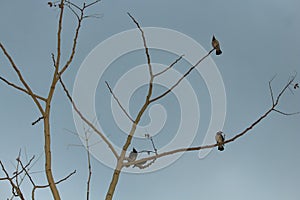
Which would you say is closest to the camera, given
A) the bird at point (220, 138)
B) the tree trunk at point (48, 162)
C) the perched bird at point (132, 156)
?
the tree trunk at point (48, 162)

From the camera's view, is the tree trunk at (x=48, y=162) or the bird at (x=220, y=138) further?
the bird at (x=220, y=138)

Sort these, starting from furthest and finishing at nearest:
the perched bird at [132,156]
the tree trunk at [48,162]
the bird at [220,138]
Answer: the bird at [220,138]
the perched bird at [132,156]
the tree trunk at [48,162]

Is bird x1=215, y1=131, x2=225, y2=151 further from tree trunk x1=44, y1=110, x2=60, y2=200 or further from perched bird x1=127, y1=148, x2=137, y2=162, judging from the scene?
tree trunk x1=44, y1=110, x2=60, y2=200

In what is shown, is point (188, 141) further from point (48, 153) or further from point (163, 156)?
point (48, 153)

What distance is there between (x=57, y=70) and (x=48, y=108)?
9.5 inches

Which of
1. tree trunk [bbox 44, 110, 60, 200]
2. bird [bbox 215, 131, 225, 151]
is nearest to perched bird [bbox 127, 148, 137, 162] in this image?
tree trunk [bbox 44, 110, 60, 200]

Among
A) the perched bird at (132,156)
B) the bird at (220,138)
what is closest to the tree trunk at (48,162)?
the perched bird at (132,156)

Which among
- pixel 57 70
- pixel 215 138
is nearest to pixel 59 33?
pixel 57 70

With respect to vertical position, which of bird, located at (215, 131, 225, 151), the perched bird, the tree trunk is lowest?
the tree trunk

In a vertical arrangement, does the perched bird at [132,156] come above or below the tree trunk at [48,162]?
above

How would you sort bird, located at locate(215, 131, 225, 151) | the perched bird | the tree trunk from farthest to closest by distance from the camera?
bird, located at locate(215, 131, 225, 151), the perched bird, the tree trunk

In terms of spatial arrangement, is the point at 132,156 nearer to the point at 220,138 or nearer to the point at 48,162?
the point at 48,162

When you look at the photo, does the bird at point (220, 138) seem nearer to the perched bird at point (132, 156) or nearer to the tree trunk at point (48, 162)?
the perched bird at point (132, 156)

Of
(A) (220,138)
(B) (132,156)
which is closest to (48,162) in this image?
(B) (132,156)
